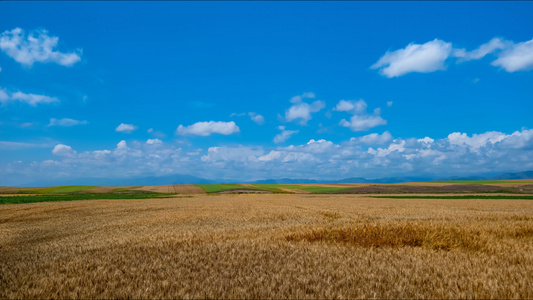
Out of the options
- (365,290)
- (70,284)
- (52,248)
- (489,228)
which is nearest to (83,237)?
(52,248)

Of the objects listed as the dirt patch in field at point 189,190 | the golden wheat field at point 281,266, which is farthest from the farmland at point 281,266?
the dirt patch in field at point 189,190

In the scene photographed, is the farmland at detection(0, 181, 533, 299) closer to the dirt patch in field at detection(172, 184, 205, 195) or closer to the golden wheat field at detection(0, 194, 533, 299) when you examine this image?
the golden wheat field at detection(0, 194, 533, 299)

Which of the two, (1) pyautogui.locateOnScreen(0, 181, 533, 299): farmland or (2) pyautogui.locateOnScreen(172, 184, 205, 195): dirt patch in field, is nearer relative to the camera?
(1) pyautogui.locateOnScreen(0, 181, 533, 299): farmland

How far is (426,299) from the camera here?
4.38 m

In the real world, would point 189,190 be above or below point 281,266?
below

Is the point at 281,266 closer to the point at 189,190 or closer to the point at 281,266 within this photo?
the point at 281,266

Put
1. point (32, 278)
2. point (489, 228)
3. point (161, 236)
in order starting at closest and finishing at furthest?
point (32, 278) → point (161, 236) → point (489, 228)

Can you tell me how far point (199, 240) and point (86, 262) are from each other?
114 inches

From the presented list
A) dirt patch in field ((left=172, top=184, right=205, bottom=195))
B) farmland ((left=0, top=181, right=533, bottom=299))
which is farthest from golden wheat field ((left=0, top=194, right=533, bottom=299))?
dirt patch in field ((left=172, top=184, right=205, bottom=195))

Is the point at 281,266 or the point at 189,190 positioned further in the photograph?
the point at 189,190

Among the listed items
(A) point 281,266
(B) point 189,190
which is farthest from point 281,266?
(B) point 189,190

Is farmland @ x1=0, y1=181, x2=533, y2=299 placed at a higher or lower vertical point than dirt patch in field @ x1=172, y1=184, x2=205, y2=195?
higher

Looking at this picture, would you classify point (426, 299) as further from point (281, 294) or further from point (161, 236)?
point (161, 236)

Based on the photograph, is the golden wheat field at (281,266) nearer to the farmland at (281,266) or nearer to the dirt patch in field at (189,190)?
the farmland at (281,266)
